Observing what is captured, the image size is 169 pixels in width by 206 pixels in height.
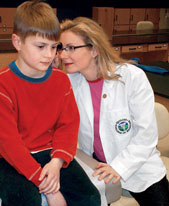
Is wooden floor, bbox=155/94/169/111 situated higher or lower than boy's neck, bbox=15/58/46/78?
lower

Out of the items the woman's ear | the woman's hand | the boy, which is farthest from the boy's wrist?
the woman's ear

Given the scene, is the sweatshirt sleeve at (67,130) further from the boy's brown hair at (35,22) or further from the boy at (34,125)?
the boy's brown hair at (35,22)

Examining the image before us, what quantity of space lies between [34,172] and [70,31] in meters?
0.74

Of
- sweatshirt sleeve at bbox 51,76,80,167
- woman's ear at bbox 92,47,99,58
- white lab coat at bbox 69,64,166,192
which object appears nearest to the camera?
sweatshirt sleeve at bbox 51,76,80,167

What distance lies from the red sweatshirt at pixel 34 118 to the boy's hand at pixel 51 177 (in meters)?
0.02

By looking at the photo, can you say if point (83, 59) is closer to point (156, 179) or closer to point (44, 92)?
point (44, 92)

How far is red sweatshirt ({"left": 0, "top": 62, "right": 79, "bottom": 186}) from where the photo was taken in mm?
923

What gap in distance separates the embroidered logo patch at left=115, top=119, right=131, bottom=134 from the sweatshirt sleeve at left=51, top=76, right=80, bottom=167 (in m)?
0.29

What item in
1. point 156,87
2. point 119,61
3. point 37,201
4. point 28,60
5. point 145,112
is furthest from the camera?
point 156,87

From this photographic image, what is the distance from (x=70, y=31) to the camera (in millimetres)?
1341

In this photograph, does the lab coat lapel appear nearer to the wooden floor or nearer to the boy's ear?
the boy's ear

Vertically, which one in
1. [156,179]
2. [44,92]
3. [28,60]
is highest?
[28,60]

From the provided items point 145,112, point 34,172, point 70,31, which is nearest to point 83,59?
point 70,31

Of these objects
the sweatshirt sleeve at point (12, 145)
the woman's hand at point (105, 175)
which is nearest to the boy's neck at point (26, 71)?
the sweatshirt sleeve at point (12, 145)
